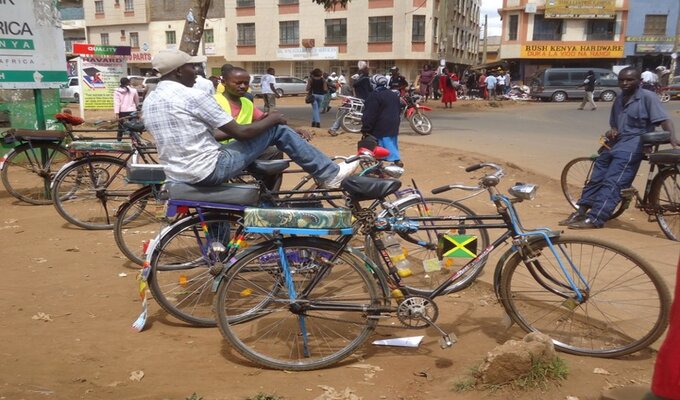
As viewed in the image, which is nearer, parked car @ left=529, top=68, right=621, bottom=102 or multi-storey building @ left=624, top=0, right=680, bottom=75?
parked car @ left=529, top=68, right=621, bottom=102

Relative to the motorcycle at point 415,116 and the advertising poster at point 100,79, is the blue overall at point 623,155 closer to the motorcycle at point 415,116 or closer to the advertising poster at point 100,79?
the motorcycle at point 415,116

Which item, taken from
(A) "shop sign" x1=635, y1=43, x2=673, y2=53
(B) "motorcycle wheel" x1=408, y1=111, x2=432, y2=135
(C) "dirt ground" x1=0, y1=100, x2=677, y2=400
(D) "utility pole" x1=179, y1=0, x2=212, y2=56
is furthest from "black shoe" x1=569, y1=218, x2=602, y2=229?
(A) "shop sign" x1=635, y1=43, x2=673, y2=53

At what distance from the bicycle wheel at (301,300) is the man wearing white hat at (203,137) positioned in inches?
26.5

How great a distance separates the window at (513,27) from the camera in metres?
44.7

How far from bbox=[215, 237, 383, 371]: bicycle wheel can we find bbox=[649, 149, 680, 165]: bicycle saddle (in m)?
3.88

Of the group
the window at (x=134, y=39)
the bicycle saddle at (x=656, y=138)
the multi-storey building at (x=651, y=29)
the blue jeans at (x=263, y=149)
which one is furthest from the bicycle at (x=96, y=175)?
the window at (x=134, y=39)

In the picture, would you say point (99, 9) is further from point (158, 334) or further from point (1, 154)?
point (158, 334)

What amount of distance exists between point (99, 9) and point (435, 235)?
57.6 meters

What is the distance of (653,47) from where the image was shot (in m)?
43.8

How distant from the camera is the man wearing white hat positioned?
3787 mm

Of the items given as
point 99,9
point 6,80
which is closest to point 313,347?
point 6,80

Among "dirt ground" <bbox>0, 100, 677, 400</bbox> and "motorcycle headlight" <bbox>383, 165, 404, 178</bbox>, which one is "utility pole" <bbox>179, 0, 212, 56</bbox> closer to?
"dirt ground" <bbox>0, 100, 677, 400</bbox>

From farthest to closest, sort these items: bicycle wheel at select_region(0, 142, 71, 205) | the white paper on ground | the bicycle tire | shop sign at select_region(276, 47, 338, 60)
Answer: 1. shop sign at select_region(276, 47, 338, 60)
2. the bicycle tire
3. bicycle wheel at select_region(0, 142, 71, 205)
4. the white paper on ground

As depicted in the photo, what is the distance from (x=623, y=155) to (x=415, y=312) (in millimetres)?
3781
